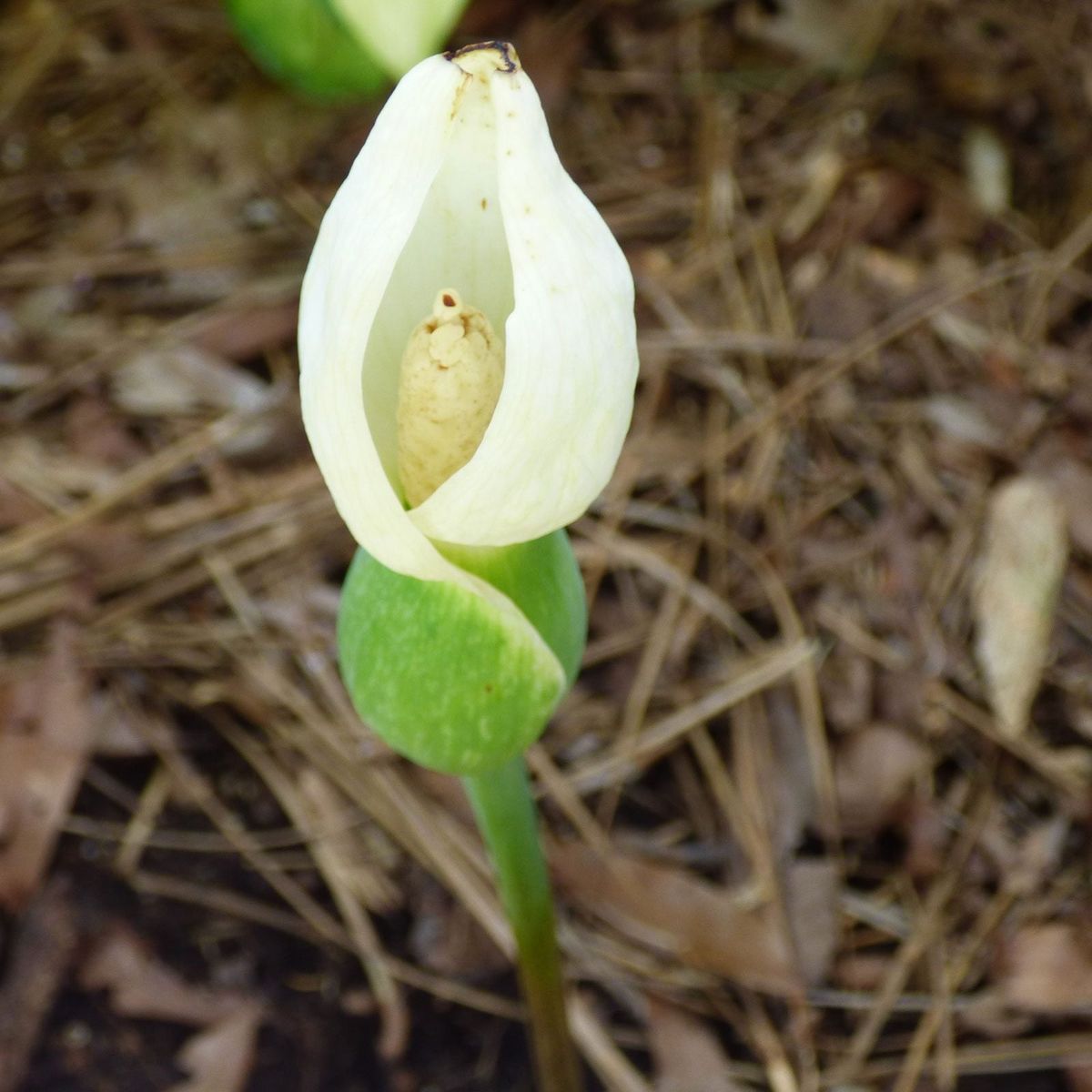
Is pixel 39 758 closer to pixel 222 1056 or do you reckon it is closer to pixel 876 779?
pixel 222 1056

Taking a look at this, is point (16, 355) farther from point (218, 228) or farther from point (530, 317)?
point (530, 317)

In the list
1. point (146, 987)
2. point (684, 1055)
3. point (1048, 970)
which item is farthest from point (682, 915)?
point (146, 987)

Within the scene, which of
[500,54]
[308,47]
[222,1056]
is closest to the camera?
[500,54]

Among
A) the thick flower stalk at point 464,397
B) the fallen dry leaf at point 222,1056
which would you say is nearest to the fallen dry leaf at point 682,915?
the fallen dry leaf at point 222,1056

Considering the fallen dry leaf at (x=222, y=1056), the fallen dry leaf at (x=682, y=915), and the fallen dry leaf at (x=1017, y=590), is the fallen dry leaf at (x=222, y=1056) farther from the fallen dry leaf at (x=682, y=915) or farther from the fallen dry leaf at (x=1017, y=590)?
the fallen dry leaf at (x=1017, y=590)

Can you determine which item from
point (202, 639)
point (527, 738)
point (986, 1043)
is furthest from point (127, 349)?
point (986, 1043)
